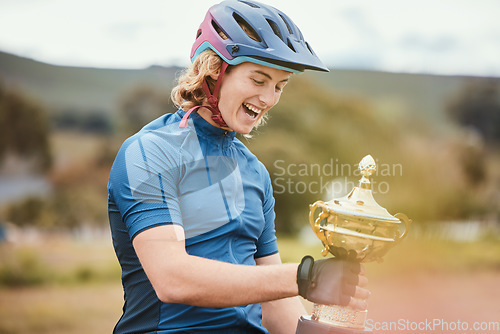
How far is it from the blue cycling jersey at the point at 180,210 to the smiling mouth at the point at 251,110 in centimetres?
13

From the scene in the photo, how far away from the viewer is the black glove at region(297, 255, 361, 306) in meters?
1.42

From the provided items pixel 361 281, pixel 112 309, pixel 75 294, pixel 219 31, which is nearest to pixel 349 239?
pixel 361 281

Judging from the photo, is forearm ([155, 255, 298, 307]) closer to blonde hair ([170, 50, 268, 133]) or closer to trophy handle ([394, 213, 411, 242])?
trophy handle ([394, 213, 411, 242])

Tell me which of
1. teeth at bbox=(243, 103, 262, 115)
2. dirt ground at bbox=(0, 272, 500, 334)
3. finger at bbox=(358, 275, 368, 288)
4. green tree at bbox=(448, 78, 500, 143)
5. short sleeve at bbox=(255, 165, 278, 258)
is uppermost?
green tree at bbox=(448, 78, 500, 143)

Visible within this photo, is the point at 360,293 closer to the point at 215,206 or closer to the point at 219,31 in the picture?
the point at 215,206

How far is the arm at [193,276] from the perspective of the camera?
1351mm

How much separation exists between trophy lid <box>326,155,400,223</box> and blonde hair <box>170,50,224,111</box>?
20.8 inches

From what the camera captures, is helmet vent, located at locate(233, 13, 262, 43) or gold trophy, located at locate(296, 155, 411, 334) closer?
gold trophy, located at locate(296, 155, 411, 334)

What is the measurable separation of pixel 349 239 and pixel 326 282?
0.55 ft

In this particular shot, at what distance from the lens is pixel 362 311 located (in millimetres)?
1576

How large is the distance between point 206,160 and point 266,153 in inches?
195

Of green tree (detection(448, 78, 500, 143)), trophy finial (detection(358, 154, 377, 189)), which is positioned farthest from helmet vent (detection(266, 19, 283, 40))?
green tree (detection(448, 78, 500, 143))

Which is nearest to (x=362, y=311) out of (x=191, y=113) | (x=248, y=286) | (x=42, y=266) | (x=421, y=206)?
(x=248, y=286)

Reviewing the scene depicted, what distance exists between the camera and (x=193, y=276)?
1348 millimetres
